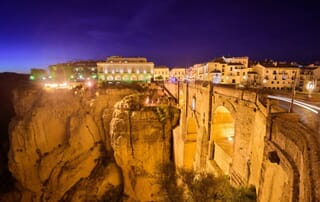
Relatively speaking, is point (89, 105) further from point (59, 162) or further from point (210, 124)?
point (210, 124)

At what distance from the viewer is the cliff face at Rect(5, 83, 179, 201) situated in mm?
27156

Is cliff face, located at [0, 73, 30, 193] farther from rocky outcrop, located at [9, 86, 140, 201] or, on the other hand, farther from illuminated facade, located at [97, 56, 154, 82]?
illuminated facade, located at [97, 56, 154, 82]

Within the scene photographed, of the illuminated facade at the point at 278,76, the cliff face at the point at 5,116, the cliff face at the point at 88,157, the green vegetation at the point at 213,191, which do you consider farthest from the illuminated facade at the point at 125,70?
the green vegetation at the point at 213,191

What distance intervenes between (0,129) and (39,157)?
2030 centimetres

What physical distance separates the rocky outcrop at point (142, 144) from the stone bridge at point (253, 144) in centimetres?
515

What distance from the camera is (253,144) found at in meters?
9.88

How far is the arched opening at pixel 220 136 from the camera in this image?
15.4m

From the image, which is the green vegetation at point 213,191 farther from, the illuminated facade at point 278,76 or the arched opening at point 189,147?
the illuminated facade at point 278,76

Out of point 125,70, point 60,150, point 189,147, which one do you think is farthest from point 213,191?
point 125,70

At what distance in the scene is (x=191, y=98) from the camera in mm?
22391

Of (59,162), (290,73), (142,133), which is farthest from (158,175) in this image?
(290,73)

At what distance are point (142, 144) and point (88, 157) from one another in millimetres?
9720

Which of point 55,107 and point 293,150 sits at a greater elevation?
point 293,150

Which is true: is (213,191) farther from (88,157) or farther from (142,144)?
(88,157)
